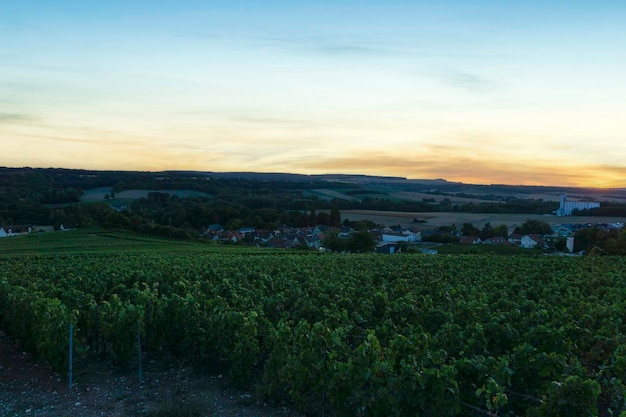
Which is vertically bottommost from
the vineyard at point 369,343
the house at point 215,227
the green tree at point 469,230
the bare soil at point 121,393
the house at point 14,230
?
the house at point 14,230

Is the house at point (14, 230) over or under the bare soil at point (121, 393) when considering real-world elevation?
under

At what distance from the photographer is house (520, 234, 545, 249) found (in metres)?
67.6

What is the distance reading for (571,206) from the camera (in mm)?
111000

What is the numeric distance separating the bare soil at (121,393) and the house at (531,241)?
213 feet

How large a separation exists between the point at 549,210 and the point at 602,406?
114m

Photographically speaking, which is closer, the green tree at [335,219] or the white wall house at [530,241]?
the white wall house at [530,241]

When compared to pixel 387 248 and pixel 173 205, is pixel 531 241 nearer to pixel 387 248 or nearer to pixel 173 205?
pixel 387 248

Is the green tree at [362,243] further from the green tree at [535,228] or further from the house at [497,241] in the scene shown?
the green tree at [535,228]

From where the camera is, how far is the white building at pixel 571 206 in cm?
10747

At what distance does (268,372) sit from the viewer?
9.05 meters

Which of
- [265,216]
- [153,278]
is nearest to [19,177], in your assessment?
[265,216]

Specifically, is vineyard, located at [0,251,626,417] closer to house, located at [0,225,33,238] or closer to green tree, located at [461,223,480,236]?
green tree, located at [461,223,480,236]

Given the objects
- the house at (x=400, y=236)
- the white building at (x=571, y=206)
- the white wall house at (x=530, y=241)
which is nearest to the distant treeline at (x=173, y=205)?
the white building at (x=571, y=206)

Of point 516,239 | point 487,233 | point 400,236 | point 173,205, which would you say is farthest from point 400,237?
point 173,205
